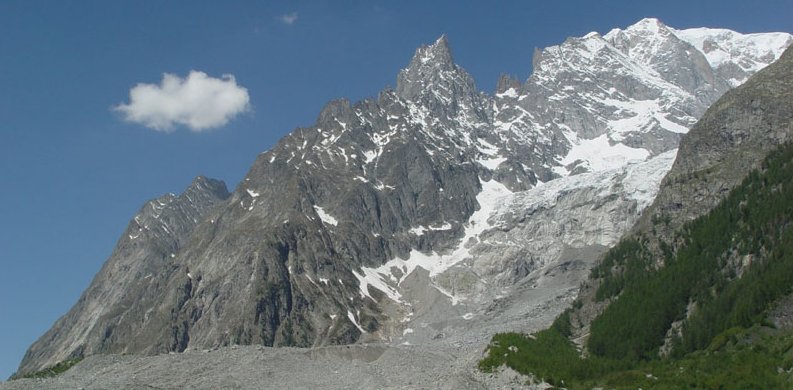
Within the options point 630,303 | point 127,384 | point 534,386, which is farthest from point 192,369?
point 630,303

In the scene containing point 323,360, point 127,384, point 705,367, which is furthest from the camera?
point 323,360

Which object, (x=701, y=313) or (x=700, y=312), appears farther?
(x=700, y=312)

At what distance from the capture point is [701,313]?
15788 centimetres

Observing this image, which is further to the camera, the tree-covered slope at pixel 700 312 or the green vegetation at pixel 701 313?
the tree-covered slope at pixel 700 312

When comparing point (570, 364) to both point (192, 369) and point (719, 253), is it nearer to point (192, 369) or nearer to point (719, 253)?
point (719, 253)

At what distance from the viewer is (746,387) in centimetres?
11519

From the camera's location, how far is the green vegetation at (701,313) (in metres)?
130

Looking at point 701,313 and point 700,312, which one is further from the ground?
point 700,312

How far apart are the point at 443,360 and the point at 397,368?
9097mm

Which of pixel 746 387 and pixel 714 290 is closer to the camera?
pixel 746 387

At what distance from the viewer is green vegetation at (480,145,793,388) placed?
130m

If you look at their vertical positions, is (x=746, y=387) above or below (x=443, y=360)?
below

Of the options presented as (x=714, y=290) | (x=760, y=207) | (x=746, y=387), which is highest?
(x=760, y=207)

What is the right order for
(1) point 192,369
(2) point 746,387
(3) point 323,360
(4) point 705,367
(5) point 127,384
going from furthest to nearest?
1. (3) point 323,360
2. (1) point 192,369
3. (5) point 127,384
4. (4) point 705,367
5. (2) point 746,387
